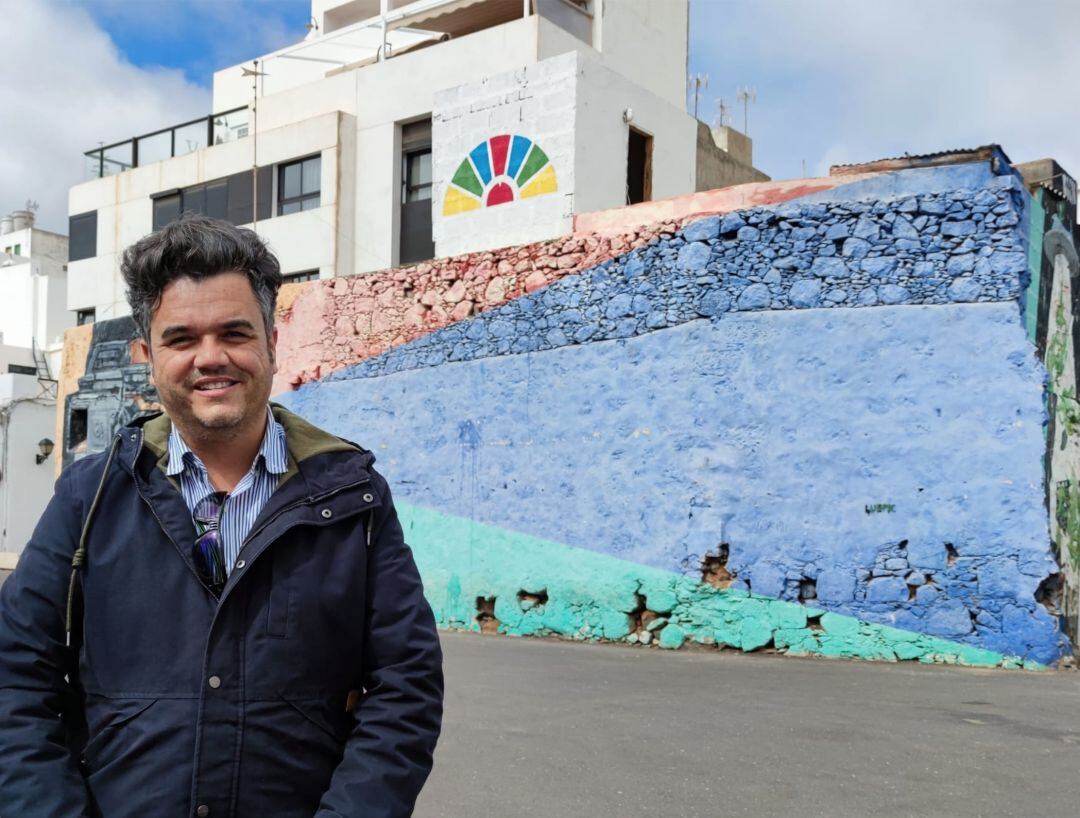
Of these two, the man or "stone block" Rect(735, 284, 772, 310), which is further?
"stone block" Rect(735, 284, 772, 310)

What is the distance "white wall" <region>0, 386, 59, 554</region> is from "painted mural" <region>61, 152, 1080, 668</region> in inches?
602

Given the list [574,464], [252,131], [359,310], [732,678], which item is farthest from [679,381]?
[252,131]

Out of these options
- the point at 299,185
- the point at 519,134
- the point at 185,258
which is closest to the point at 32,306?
the point at 299,185

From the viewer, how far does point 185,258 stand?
7.23 feet

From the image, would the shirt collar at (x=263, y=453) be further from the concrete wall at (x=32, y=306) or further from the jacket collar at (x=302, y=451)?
the concrete wall at (x=32, y=306)

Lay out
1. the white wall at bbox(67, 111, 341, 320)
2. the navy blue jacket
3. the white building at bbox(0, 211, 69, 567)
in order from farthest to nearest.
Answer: the white building at bbox(0, 211, 69, 567) < the white wall at bbox(67, 111, 341, 320) < the navy blue jacket

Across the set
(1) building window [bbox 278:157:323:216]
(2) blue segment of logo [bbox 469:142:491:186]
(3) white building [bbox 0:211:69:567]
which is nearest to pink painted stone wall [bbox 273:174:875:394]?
(2) blue segment of logo [bbox 469:142:491:186]

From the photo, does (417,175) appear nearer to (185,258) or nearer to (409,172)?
(409,172)

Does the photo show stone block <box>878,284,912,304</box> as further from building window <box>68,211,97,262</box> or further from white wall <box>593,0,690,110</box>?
building window <box>68,211,97,262</box>

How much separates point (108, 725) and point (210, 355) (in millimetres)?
736

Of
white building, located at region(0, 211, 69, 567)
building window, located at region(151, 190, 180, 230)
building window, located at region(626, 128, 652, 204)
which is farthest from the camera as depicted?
building window, located at region(151, 190, 180, 230)

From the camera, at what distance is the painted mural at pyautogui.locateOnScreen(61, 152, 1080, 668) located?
895 cm

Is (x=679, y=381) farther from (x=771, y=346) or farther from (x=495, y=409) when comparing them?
(x=495, y=409)

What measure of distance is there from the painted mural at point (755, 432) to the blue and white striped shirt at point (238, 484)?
787 cm
